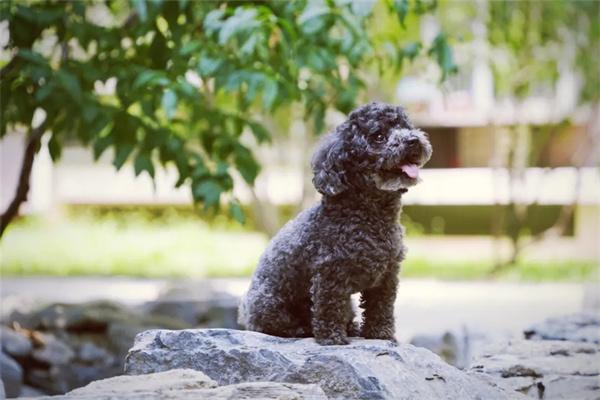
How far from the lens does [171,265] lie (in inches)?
349

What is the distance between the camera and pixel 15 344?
16.0 feet

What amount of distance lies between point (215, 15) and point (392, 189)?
4.39 ft

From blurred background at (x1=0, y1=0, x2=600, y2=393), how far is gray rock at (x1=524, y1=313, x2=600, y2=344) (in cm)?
74

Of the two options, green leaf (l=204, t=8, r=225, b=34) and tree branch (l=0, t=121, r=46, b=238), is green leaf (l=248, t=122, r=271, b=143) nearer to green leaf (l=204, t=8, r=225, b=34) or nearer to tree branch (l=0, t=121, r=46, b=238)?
green leaf (l=204, t=8, r=225, b=34)

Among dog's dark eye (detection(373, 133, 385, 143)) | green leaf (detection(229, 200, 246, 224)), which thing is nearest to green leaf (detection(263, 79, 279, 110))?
green leaf (detection(229, 200, 246, 224))

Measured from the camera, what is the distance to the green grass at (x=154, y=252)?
8359 millimetres

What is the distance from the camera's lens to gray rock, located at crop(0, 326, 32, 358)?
4.83 meters

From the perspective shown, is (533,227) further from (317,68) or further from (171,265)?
(317,68)

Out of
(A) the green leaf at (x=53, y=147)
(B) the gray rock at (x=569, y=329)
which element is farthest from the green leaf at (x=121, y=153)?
(B) the gray rock at (x=569, y=329)

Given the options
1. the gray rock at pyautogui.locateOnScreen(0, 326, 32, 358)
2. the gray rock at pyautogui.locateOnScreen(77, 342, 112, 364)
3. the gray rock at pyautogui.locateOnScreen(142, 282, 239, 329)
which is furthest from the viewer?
the gray rock at pyautogui.locateOnScreen(142, 282, 239, 329)

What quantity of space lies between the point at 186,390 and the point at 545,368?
132 cm

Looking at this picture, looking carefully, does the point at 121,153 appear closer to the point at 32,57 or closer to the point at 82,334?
the point at 32,57

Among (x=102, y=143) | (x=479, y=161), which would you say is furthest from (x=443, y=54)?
(x=479, y=161)

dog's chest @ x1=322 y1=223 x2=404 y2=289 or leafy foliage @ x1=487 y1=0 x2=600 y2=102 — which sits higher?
leafy foliage @ x1=487 y1=0 x2=600 y2=102
